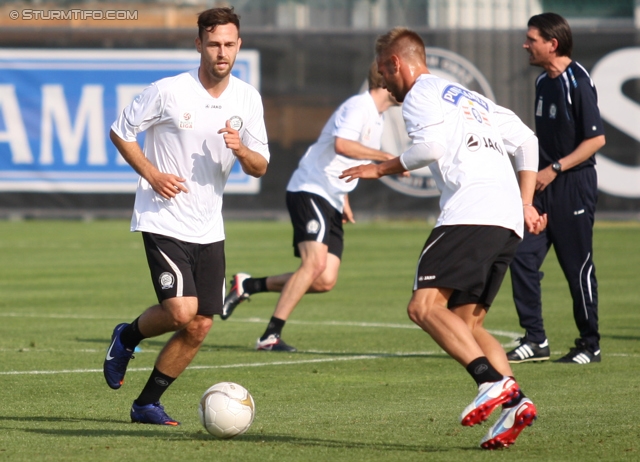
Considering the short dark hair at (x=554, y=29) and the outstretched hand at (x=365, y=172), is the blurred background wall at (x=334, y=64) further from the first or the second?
the outstretched hand at (x=365, y=172)

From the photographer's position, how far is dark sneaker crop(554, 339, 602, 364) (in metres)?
9.23

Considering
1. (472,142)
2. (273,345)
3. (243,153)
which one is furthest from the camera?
(273,345)

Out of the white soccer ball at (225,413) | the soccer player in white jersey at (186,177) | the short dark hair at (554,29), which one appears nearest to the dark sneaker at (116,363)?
the soccer player in white jersey at (186,177)

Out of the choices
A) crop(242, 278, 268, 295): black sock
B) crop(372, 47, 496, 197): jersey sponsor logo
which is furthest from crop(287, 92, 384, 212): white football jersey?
crop(372, 47, 496, 197): jersey sponsor logo

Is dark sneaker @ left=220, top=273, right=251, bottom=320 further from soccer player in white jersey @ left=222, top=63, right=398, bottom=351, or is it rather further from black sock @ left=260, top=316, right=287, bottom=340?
black sock @ left=260, top=316, right=287, bottom=340

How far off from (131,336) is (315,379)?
1.85 metres

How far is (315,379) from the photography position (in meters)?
8.45

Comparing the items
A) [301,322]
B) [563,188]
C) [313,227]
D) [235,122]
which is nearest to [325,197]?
[313,227]

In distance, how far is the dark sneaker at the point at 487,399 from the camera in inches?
224

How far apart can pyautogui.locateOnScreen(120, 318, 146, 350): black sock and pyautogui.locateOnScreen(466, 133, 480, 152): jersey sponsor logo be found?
7.56ft

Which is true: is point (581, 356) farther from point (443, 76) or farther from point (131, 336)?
point (443, 76)

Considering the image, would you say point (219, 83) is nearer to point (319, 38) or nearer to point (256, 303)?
point (256, 303)


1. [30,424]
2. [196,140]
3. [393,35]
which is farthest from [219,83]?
[30,424]

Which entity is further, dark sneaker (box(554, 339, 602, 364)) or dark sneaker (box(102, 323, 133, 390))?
dark sneaker (box(554, 339, 602, 364))
